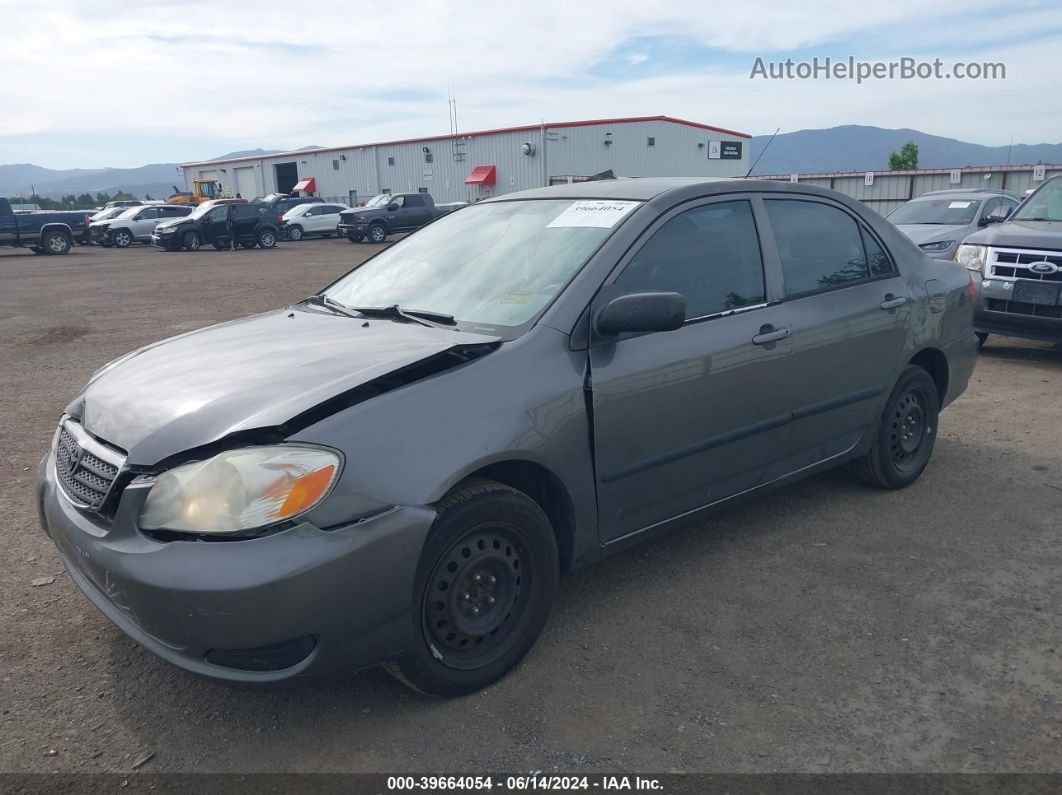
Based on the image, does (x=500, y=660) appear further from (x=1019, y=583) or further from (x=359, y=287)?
(x=1019, y=583)

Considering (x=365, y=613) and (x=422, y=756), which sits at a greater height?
(x=365, y=613)

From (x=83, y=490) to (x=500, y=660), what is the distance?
1.51m

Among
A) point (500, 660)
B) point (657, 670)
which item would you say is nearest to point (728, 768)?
point (657, 670)

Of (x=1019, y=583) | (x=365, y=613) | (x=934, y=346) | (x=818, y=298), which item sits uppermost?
(x=818, y=298)

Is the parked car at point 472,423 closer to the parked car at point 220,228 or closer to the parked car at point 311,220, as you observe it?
the parked car at point 220,228

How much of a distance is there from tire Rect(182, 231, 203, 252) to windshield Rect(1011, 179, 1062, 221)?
25.5 meters

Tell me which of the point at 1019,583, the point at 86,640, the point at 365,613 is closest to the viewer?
the point at 365,613

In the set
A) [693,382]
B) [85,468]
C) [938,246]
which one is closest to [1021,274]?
[938,246]

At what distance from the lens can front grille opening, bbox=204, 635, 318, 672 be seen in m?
2.47

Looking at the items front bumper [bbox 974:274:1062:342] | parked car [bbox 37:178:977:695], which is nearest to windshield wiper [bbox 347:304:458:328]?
parked car [bbox 37:178:977:695]

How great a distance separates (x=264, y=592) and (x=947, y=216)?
11948 mm

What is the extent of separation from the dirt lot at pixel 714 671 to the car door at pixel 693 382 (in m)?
0.45

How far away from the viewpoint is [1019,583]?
12.2 ft

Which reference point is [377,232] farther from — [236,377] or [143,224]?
[236,377]
